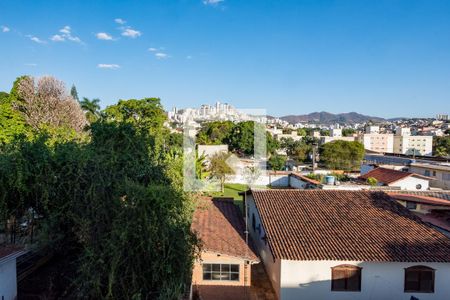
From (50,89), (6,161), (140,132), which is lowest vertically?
(6,161)

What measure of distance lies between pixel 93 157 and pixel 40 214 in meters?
2.48

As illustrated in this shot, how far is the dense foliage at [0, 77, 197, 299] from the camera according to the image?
23.0ft

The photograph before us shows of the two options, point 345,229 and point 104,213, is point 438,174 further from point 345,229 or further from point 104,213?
point 104,213

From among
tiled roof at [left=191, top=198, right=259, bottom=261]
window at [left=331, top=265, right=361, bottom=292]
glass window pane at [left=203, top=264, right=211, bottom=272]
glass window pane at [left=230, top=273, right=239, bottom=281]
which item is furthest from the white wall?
glass window pane at [left=203, top=264, right=211, bottom=272]

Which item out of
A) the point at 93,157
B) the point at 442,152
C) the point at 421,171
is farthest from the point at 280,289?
the point at 442,152

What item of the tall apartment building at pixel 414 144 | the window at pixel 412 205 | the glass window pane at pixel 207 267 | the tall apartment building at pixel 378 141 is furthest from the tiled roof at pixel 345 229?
the tall apartment building at pixel 378 141

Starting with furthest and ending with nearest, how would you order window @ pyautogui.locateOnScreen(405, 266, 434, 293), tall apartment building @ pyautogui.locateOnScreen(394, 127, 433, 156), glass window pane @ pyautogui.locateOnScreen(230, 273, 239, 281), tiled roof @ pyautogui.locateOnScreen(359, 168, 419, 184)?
tall apartment building @ pyautogui.locateOnScreen(394, 127, 433, 156), tiled roof @ pyautogui.locateOnScreen(359, 168, 419, 184), glass window pane @ pyautogui.locateOnScreen(230, 273, 239, 281), window @ pyautogui.locateOnScreen(405, 266, 434, 293)

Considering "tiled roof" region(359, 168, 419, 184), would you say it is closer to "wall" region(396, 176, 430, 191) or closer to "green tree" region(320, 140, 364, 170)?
"wall" region(396, 176, 430, 191)

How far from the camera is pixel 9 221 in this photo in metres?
9.89

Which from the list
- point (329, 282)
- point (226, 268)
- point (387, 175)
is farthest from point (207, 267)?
point (387, 175)

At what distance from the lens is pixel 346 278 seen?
1039 cm

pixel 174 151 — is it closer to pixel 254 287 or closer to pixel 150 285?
pixel 254 287

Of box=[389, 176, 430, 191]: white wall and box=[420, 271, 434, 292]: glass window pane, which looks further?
box=[389, 176, 430, 191]: white wall

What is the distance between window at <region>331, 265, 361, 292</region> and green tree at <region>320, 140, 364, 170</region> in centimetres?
4374
